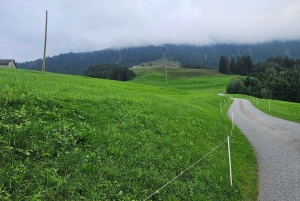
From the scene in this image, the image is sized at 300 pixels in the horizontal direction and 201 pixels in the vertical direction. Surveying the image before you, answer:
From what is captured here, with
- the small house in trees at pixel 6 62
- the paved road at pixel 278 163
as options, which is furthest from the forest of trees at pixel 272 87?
the small house in trees at pixel 6 62

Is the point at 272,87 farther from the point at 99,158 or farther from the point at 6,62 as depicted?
the point at 6,62

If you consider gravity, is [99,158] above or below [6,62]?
below

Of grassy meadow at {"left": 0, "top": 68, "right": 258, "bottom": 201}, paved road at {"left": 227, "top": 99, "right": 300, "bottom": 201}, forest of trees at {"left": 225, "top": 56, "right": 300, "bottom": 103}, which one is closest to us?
grassy meadow at {"left": 0, "top": 68, "right": 258, "bottom": 201}

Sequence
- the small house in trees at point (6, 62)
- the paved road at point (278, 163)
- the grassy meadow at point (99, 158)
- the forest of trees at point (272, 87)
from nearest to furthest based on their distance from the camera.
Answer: the grassy meadow at point (99, 158) → the paved road at point (278, 163) → the forest of trees at point (272, 87) → the small house in trees at point (6, 62)

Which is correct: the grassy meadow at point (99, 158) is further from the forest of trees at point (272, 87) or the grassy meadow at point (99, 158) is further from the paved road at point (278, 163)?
the forest of trees at point (272, 87)

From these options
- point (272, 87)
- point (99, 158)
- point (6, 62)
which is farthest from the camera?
point (272, 87)

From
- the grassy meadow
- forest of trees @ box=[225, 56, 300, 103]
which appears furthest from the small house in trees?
the grassy meadow

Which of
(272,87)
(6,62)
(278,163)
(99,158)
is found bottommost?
(278,163)

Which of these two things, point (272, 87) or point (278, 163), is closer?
point (278, 163)

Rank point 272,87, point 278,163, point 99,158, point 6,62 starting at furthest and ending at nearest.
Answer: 1. point 272,87
2. point 6,62
3. point 278,163
4. point 99,158

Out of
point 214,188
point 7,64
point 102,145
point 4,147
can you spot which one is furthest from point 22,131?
point 7,64

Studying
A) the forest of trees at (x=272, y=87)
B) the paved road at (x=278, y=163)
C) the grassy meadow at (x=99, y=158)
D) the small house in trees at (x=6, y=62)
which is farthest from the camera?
the small house in trees at (x=6, y=62)

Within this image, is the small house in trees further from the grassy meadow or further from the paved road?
the paved road

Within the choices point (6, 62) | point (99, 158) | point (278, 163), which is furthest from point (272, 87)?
point (6, 62)
